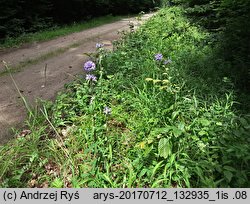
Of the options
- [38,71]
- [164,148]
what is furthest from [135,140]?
[38,71]

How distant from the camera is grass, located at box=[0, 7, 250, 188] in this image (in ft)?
8.86

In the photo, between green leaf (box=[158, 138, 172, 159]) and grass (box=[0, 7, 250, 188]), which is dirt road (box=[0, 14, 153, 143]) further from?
green leaf (box=[158, 138, 172, 159])

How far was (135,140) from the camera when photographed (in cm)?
329

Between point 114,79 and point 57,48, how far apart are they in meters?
4.83

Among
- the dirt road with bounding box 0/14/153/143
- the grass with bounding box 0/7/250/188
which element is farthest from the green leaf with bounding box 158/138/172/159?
the dirt road with bounding box 0/14/153/143

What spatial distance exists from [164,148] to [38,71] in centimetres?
441

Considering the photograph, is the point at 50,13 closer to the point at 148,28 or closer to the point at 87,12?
the point at 87,12

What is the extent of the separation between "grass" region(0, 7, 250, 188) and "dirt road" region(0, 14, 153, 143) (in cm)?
57

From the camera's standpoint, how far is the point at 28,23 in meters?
A: 12.1

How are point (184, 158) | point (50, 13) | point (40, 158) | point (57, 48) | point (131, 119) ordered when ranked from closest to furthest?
point (184, 158), point (40, 158), point (131, 119), point (57, 48), point (50, 13)

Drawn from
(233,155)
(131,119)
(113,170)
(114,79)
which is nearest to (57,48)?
(114,79)

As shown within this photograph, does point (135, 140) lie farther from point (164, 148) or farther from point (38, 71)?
point (38, 71)

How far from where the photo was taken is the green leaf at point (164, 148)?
109 inches

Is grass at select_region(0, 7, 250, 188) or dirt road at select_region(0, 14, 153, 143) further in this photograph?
dirt road at select_region(0, 14, 153, 143)
